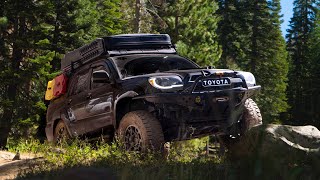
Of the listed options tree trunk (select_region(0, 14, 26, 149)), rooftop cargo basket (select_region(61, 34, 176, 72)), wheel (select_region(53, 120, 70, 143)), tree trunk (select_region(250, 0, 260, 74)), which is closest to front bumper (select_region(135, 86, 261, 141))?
rooftop cargo basket (select_region(61, 34, 176, 72))

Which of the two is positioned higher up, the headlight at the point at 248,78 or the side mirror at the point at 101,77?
the side mirror at the point at 101,77

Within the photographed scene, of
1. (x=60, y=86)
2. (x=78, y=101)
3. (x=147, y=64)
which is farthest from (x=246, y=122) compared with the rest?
(x=60, y=86)

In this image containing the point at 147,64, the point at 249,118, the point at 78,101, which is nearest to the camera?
the point at 249,118

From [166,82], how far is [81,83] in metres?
2.93

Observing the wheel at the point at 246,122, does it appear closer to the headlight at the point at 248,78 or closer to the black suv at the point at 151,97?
the black suv at the point at 151,97

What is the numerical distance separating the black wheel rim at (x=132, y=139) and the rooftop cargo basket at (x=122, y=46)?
2001 mm

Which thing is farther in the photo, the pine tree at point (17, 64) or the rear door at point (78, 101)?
the pine tree at point (17, 64)

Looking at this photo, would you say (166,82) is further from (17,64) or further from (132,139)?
(17,64)

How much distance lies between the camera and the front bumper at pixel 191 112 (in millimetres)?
6848

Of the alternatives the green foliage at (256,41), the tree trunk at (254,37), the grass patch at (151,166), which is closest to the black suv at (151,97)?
the grass patch at (151,166)

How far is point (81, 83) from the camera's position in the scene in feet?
30.6

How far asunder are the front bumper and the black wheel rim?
422mm

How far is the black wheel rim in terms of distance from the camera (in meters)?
6.84

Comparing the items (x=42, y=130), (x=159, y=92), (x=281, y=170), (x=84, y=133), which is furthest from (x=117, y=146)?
(x=42, y=130)
